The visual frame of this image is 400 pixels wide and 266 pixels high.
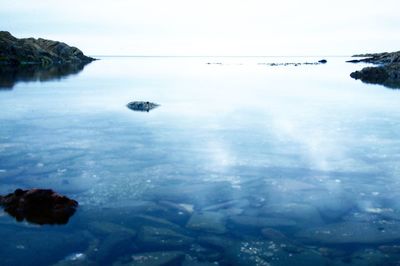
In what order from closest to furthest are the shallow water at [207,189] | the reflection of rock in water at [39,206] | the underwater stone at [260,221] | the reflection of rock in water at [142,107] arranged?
the shallow water at [207,189] → the underwater stone at [260,221] → the reflection of rock in water at [39,206] → the reflection of rock in water at [142,107]

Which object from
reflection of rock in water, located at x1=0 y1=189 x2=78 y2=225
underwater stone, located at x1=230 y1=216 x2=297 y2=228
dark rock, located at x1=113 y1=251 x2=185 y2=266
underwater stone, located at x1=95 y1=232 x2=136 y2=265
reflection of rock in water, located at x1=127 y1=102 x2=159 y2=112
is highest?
reflection of rock in water, located at x1=127 y1=102 x2=159 y2=112

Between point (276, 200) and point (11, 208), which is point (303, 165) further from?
point (11, 208)

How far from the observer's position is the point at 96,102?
48.0 metres

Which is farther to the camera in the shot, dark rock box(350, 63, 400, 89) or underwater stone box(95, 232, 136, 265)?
dark rock box(350, 63, 400, 89)

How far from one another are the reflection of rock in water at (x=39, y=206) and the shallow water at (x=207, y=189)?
1.33 ft

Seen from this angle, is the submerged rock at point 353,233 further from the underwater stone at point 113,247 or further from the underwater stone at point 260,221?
the underwater stone at point 113,247

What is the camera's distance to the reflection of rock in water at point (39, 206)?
44.4ft

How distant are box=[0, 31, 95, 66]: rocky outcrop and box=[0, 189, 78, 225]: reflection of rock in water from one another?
116 meters

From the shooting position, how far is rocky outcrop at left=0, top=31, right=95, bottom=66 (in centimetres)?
12194

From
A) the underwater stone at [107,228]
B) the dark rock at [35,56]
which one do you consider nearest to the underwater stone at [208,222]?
the underwater stone at [107,228]

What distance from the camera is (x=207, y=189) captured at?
1628 centimetres

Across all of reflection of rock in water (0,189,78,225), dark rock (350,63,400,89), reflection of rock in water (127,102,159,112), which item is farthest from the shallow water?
dark rock (350,63,400,89)

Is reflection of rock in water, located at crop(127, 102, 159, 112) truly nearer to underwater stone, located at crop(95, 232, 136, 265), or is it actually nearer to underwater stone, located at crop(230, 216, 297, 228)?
underwater stone, located at crop(230, 216, 297, 228)

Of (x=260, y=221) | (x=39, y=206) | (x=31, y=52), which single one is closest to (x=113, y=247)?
(x=39, y=206)
